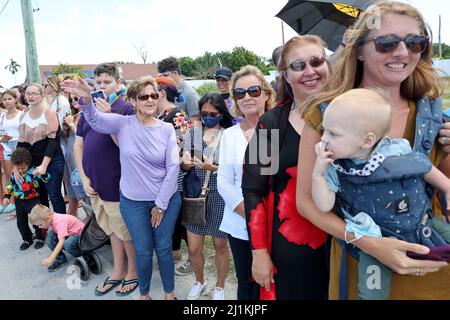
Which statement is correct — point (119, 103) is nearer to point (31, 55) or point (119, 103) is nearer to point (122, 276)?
point (122, 276)

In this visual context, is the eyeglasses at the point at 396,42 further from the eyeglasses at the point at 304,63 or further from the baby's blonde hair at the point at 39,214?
the baby's blonde hair at the point at 39,214

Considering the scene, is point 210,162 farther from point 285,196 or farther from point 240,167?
point 285,196

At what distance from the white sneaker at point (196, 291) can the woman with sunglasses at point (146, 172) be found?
406 mm

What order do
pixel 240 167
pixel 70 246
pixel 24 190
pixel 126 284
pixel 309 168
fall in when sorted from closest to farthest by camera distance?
1. pixel 309 168
2. pixel 240 167
3. pixel 126 284
4. pixel 70 246
5. pixel 24 190

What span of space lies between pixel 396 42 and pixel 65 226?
11.5 ft

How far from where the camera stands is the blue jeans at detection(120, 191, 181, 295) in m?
2.61

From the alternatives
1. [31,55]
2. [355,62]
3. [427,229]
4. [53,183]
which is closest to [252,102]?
[355,62]

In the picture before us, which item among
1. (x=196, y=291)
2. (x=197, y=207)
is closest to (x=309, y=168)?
(x=197, y=207)

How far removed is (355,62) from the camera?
132 centimetres

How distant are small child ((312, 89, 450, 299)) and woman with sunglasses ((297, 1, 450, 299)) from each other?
0.06 m

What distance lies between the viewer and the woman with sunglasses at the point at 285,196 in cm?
151

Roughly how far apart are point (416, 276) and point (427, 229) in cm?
20

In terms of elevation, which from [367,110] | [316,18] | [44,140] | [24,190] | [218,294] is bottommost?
[218,294]

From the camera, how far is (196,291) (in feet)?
9.50
